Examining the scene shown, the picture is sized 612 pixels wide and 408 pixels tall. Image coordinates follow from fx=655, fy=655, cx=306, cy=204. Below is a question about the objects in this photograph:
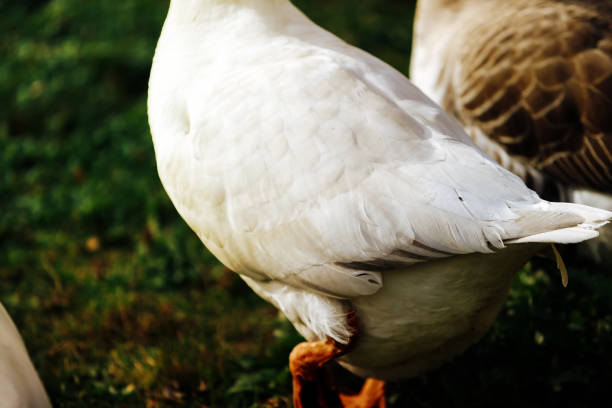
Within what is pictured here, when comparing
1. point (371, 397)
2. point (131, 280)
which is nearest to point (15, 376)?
point (371, 397)

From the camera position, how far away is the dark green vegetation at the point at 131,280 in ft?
8.91

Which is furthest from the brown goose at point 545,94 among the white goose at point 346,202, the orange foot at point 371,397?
the orange foot at point 371,397

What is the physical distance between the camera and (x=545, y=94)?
2893mm

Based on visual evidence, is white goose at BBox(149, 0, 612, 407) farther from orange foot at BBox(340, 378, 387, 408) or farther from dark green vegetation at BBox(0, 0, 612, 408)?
dark green vegetation at BBox(0, 0, 612, 408)

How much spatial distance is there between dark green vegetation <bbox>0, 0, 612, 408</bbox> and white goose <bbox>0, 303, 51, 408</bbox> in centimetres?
59

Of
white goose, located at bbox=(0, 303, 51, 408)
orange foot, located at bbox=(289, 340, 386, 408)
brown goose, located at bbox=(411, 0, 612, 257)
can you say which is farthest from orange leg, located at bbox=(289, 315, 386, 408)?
brown goose, located at bbox=(411, 0, 612, 257)

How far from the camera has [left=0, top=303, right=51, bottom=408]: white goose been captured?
1.86m

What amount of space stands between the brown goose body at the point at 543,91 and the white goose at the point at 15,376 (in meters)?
2.16

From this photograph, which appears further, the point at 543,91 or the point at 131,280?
the point at 131,280

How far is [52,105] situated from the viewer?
531 centimetres

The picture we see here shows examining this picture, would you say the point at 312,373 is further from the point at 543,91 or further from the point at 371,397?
the point at 543,91

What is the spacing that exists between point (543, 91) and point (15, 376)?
7.77 ft

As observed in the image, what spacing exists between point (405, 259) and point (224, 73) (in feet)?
3.01

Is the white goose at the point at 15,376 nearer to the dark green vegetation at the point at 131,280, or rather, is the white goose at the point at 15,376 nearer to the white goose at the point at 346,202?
the dark green vegetation at the point at 131,280
